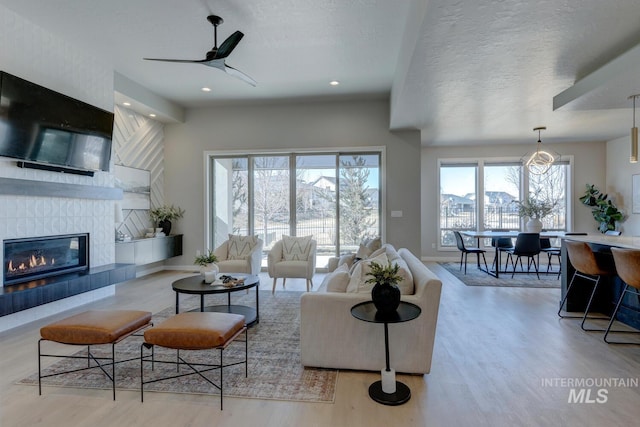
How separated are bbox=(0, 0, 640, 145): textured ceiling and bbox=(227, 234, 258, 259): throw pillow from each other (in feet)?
8.40

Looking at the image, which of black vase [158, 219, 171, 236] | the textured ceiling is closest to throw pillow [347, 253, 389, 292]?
the textured ceiling

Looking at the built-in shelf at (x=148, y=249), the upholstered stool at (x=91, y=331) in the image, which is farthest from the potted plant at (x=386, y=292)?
the built-in shelf at (x=148, y=249)

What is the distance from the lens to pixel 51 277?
3.87 meters

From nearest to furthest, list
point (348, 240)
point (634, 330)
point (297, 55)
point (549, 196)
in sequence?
point (634, 330)
point (297, 55)
point (348, 240)
point (549, 196)

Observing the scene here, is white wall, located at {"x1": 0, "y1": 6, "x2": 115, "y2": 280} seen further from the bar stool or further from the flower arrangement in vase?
the bar stool

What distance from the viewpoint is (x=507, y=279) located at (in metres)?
5.86

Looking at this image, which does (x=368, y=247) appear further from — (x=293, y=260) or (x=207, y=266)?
(x=207, y=266)

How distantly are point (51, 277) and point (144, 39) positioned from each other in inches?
121

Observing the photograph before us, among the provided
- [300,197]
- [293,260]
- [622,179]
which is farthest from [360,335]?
[622,179]

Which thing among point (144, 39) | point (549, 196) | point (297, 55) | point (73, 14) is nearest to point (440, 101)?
point (297, 55)

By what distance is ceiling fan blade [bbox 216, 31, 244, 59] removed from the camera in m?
3.14

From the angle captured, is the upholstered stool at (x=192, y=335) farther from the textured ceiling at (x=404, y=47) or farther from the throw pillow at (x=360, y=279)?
the textured ceiling at (x=404, y=47)

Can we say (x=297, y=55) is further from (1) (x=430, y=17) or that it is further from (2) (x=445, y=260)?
(2) (x=445, y=260)

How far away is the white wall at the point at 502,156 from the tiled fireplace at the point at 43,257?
6911 millimetres
